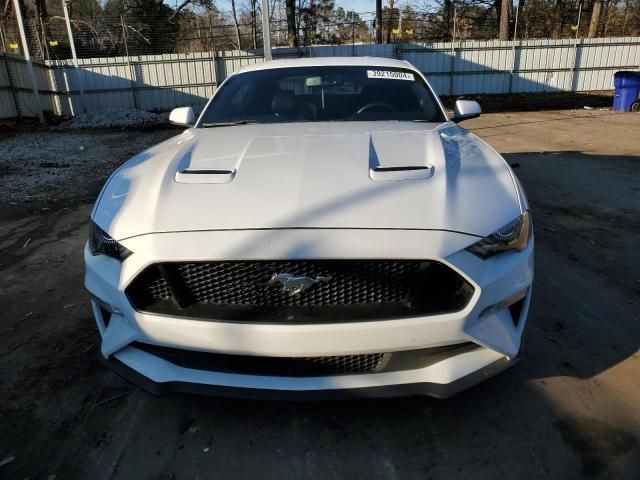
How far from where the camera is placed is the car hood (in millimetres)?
1905

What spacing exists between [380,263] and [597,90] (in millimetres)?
22776

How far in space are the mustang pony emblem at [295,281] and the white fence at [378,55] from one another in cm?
1656

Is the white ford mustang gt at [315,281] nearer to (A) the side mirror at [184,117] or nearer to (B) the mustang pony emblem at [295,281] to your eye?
(B) the mustang pony emblem at [295,281]

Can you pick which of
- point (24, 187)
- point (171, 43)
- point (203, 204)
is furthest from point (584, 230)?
point (171, 43)

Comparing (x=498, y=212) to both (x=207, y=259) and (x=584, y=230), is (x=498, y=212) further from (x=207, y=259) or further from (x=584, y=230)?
(x=584, y=230)

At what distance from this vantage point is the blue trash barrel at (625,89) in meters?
14.1

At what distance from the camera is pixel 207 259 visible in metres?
1.82

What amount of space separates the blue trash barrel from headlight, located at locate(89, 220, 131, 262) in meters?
16.2

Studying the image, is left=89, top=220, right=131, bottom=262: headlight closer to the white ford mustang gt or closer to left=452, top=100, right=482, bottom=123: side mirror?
the white ford mustang gt

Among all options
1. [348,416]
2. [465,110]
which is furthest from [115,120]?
[348,416]

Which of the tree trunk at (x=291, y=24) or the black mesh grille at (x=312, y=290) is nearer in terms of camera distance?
the black mesh grille at (x=312, y=290)

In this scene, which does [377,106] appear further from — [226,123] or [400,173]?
[400,173]

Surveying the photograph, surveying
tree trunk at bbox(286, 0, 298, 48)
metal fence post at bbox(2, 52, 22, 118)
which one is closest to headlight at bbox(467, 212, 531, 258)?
metal fence post at bbox(2, 52, 22, 118)

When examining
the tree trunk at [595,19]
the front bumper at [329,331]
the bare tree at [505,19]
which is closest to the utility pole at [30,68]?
the front bumper at [329,331]
